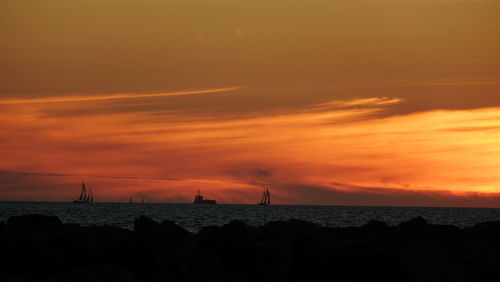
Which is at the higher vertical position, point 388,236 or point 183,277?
point 388,236

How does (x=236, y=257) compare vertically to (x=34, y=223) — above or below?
below

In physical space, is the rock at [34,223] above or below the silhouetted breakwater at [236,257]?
above

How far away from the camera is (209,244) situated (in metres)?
22.8

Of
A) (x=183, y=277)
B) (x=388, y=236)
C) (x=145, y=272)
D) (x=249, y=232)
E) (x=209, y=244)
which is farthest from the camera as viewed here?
(x=388, y=236)

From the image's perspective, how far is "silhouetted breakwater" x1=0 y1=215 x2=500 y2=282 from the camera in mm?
19922

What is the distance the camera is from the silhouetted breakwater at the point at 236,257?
65.4 feet

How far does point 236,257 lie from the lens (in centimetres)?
2139

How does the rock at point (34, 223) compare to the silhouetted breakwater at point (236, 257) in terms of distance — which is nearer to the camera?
the silhouetted breakwater at point (236, 257)

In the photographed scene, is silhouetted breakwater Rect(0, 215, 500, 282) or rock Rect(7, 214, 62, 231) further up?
rock Rect(7, 214, 62, 231)

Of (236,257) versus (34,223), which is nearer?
(236,257)

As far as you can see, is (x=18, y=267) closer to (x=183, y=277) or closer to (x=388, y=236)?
(x=183, y=277)

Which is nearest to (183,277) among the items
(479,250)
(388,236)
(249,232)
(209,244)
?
(209,244)

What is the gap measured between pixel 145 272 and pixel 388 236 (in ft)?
31.6

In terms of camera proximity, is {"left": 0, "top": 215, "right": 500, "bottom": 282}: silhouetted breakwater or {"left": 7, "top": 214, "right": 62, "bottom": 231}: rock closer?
{"left": 0, "top": 215, "right": 500, "bottom": 282}: silhouetted breakwater
